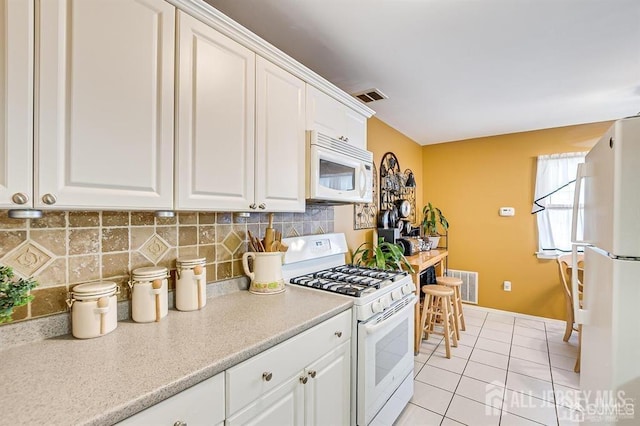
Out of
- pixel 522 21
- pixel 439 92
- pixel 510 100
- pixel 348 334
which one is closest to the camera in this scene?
pixel 348 334

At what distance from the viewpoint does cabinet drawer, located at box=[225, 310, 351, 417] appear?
920 mm

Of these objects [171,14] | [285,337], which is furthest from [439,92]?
[285,337]

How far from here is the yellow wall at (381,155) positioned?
262 cm

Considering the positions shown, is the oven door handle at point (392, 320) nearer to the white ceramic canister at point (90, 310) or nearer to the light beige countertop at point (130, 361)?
the light beige countertop at point (130, 361)

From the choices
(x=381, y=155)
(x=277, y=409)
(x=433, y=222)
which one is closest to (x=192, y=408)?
(x=277, y=409)

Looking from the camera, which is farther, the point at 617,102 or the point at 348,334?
the point at 617,102

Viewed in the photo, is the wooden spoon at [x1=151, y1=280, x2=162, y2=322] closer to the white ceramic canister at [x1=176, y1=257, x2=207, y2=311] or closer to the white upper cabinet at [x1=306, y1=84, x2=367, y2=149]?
the white ceramic canister at [x1=176, y1=257, x2=207, y2=311]

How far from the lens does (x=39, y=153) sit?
2.60ft

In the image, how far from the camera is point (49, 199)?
0.81 m

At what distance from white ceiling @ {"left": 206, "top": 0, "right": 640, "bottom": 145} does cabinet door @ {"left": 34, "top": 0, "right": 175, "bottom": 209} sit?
2.23 ft

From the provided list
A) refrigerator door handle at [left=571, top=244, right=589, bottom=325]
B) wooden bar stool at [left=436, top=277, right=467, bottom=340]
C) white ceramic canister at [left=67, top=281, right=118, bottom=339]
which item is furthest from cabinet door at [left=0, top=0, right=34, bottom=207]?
wooden bar stool at [left=436, top=277, right=467, bottom=340]

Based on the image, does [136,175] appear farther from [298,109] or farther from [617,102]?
[617,102]

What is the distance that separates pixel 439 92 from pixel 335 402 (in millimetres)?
2469

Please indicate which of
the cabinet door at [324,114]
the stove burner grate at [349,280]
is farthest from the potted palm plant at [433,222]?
the cabinet door at [324,114]
